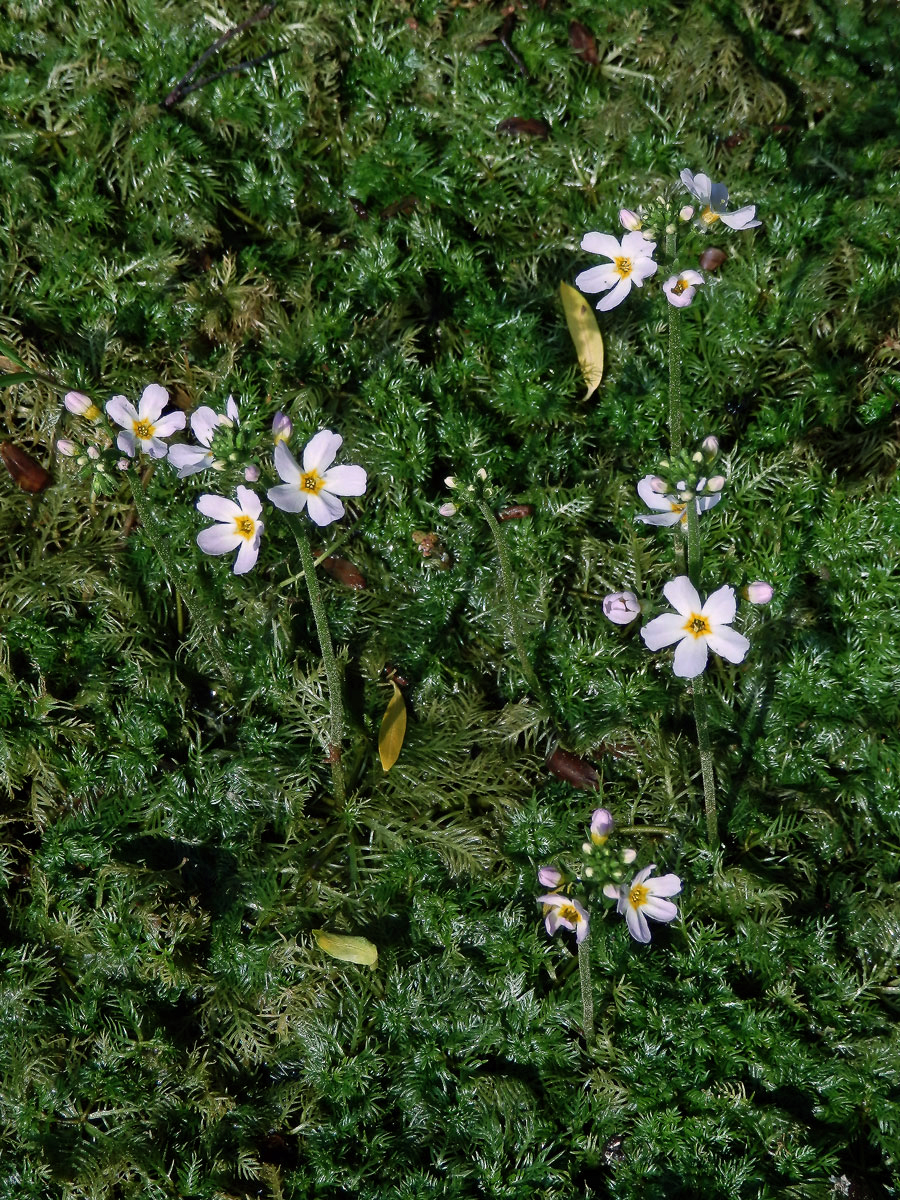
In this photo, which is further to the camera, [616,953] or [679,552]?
[616,953]

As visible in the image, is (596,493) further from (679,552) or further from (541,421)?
(679,552)

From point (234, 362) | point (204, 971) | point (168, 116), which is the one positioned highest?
point (168, 116)

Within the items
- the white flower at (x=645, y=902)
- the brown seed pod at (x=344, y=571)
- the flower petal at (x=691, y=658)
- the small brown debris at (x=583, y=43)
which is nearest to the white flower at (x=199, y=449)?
the brown seed pod at (x=344, y=571)

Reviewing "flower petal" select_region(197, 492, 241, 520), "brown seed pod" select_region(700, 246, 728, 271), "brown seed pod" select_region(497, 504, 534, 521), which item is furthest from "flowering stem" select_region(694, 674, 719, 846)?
"brown seed pod" select_region(700, 246, 728, 271)

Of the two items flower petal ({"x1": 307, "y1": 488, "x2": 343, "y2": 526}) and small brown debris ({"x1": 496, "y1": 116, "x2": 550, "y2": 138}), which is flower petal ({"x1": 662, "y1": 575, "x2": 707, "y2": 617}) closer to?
flower petal ({"x1": 307, "y1": 488, "x2": 343, "y2": 526})

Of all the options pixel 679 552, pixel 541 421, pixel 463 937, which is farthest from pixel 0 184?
pixel 463 937

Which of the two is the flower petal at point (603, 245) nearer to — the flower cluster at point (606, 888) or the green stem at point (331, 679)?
the green stem at point (331, 679)

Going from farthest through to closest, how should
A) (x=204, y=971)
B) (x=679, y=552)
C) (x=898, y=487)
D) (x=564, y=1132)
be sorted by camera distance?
(x=898, y=487) → (x=204, y=971) → (x=564, y=1132) → (x=679, y=552)
